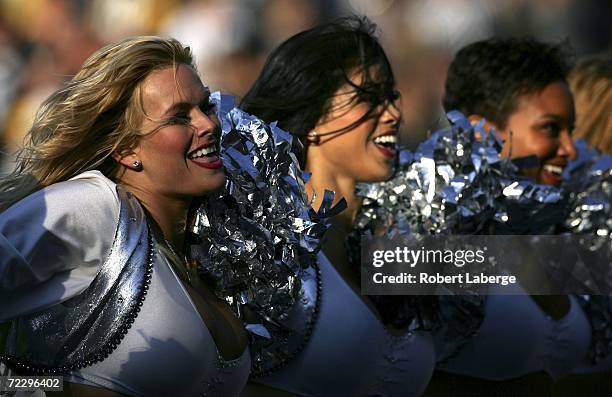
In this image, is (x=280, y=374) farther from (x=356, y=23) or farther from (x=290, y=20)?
(x=290, y=20)

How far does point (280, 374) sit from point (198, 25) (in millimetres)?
3714

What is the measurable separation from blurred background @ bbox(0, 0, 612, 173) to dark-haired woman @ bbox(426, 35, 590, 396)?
5.54 feet

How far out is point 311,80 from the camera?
10.7ft

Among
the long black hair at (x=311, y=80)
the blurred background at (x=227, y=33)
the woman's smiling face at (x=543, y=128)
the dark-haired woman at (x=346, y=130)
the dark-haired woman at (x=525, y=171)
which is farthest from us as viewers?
the blurred background at (x=227, y=33)

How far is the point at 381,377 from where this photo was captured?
10.3 feet

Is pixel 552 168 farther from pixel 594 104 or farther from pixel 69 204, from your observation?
pixel 69 204

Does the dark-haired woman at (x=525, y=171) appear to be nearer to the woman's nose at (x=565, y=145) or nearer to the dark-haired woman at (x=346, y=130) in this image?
the woman's nose at (x=565, y=145)

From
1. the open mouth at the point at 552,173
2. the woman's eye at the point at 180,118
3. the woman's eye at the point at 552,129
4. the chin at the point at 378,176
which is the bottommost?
the open mouth at the point at 552,173

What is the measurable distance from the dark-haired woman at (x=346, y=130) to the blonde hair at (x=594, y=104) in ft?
5.92

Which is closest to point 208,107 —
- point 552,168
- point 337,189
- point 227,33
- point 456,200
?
point 337,189

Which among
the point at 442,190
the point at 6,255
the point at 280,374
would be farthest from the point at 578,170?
the point at 6,255

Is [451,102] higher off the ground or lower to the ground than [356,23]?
lower

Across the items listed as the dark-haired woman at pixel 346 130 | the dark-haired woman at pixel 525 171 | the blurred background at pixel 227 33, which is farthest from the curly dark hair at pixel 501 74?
the blurred background at pixel 227 33

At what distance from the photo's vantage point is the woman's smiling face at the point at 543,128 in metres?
4.07
